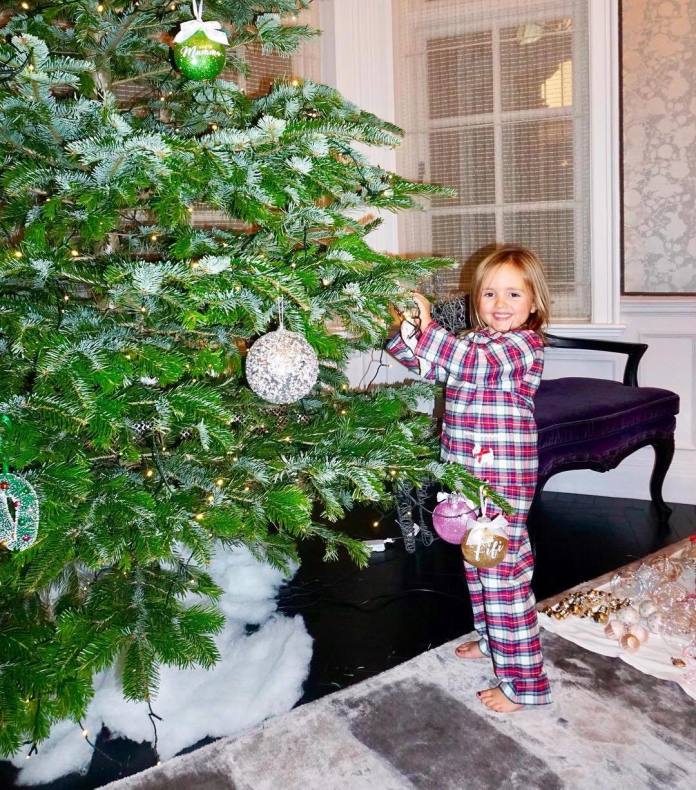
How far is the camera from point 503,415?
1771 millimetres

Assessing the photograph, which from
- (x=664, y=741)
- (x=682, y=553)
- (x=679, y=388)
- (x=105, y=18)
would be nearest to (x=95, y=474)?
(x=105, y=18)

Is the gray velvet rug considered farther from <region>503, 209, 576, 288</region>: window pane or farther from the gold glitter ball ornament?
<region>503, 209, 576, 288</region>: window pane

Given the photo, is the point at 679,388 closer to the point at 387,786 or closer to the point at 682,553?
the point at 682,553

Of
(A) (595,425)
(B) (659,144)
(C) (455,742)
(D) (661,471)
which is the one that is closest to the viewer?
(C) (455,742)

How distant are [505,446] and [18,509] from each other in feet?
3.51

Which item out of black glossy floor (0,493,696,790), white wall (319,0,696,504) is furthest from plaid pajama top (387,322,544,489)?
white wall (319,0,696,504)

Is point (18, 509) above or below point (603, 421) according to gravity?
above

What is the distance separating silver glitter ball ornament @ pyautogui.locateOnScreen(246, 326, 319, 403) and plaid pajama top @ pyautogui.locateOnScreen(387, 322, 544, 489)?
515 millimetres

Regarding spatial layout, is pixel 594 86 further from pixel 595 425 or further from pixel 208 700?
pixel 208 700

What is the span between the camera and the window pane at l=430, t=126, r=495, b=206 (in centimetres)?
350

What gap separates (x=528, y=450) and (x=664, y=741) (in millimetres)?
715

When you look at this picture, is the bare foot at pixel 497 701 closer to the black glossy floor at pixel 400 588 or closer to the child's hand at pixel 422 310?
the black glossy floor at pixel 400 588

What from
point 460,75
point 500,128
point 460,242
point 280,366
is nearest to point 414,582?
point 280,366

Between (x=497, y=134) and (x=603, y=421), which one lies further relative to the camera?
(x=497, y=134)
